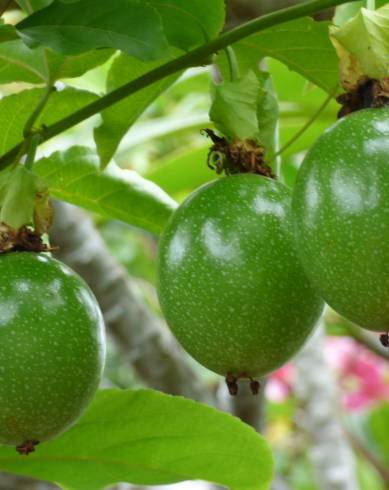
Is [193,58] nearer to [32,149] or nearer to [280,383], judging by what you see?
[32,149]

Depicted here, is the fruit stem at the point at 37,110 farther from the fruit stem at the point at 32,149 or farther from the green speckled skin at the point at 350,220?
the green speckled skin at the point at 350,220

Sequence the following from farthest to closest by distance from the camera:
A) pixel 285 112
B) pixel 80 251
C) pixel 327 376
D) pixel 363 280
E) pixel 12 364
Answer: pixel 327 376, pixel 285 112, pixel 80 251, pixel 12 364, pixel 363 280

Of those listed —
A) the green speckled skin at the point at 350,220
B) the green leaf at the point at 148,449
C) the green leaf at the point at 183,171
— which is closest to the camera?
the green speckled skin at the point at 350,220

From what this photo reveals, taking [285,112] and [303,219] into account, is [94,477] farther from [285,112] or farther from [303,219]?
[285,112]

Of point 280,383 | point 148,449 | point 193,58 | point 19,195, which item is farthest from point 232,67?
point 280,383

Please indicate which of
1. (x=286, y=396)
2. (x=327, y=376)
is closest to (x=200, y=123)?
(x=327, y=376)

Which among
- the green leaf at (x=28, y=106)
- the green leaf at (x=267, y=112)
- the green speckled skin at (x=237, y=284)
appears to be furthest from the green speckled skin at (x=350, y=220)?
the green leaf at (x=28, y=106)
